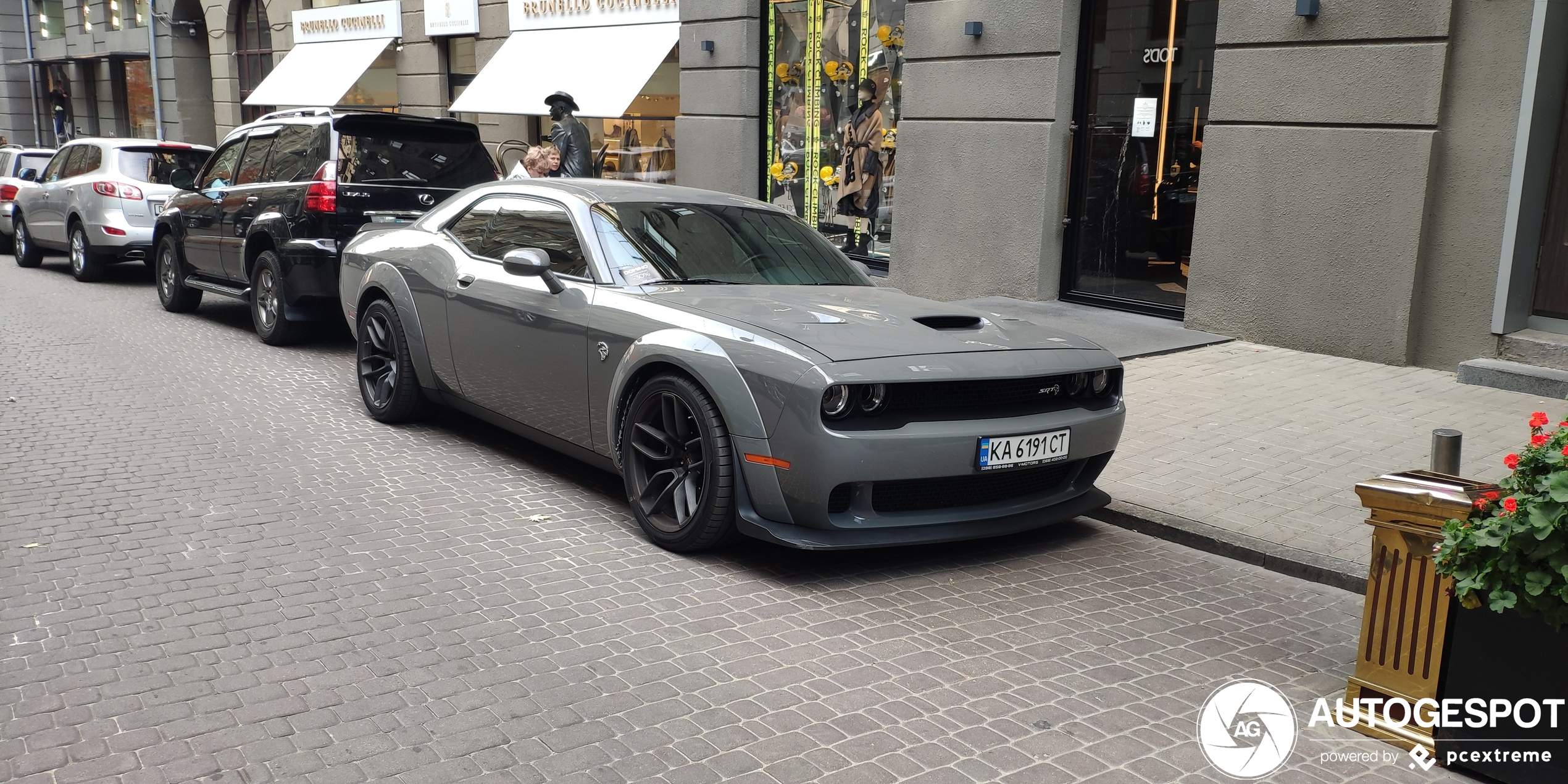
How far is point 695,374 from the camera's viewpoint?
192 inches

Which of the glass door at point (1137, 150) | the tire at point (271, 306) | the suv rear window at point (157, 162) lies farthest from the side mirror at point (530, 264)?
the suv rear window at point (157, 162)

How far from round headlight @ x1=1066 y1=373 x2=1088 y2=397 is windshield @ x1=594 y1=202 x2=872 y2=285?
1373mm

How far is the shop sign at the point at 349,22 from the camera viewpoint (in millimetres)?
21594

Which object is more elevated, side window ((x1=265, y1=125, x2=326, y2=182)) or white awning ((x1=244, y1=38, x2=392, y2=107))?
white awning ((x1=244, y1=38, x2=392, y2=107))

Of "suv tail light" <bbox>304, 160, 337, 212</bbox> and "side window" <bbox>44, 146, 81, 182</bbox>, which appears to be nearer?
"suv tail light" <bbox>304, 160, 337, 212</bbox>

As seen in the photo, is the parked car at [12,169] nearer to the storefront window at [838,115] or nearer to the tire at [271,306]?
the tire at [271,306]

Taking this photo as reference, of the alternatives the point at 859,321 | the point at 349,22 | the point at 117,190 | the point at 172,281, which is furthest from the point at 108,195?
the point at 859,321

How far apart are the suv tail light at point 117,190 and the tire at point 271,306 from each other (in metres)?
4.88

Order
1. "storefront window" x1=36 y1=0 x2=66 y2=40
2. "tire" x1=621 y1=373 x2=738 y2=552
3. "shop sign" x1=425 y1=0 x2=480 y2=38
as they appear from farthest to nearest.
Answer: "storefront window" x1=36 y1=0 x2=66 y2=40 < "shop sign" x1=425 y1=0 x2=480 y2=38 < "tire" x1=621 y1=373 x2=738 y2=552

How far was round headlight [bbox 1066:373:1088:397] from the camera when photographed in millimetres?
5191

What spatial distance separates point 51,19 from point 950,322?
140 feet

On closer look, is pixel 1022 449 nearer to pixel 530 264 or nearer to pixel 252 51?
pixel 530 264

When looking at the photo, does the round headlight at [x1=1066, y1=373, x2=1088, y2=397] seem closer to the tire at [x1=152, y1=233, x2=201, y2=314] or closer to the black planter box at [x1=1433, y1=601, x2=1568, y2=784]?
the black planter box at [x1=1433, y1=601, x2=1568, y2=784]

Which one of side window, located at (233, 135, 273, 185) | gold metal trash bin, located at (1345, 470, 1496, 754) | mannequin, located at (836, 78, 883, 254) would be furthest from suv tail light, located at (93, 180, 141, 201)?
gold metal trash bin, located at (1345, 470, 1496, 754)
